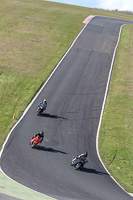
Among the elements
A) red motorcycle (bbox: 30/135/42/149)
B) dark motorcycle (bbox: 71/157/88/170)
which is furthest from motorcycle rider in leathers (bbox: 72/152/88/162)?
red motorcycle (bbox: 30/135/42/149)

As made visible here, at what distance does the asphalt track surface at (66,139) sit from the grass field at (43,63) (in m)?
1.14

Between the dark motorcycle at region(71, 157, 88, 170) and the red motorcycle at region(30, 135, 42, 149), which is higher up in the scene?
the red motorcycle at region(30, 135, 42, 149)

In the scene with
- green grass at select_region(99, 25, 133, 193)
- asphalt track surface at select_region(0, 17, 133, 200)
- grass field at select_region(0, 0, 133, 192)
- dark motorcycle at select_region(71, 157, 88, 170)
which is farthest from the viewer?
grass field at select_region(0, 0, 133, 192)

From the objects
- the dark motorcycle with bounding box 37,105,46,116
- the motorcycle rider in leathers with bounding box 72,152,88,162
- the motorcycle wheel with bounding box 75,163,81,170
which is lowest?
the motorcycle wheel with bounding box 75,163,81,170

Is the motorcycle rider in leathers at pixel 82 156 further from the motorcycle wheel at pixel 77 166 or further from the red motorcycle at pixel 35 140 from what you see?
the red motorcycle at pixel 35 140

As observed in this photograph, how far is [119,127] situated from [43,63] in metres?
18.4

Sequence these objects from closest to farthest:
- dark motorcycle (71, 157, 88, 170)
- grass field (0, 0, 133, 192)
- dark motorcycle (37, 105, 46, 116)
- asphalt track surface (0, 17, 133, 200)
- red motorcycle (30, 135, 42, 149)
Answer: asphalt track surface (0, 17, 133, 200)
dark motorcycle (71, 157, 88, 170)
red motorcycle (30, 135, 42, 149)
grass field (0, 0, 133, 192)
dark motorcycle (37, 105, 46, 116)

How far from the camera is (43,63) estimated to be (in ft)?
151

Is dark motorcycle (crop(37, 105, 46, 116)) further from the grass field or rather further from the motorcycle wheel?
the motorcycle wheel

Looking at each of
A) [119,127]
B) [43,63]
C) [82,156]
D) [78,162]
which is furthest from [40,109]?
[43,63]

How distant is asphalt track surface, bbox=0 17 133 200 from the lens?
67.1 feet

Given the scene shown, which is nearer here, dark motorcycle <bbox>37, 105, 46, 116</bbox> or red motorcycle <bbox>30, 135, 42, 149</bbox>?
red motorcycle <bbox>30, 135, 42, 149</bbox>

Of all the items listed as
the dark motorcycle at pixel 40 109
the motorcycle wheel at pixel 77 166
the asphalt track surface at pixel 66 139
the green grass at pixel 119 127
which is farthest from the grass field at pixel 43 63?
the motorcycle wheel at pixel 77 166

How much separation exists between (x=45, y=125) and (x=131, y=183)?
9467 millimetres
